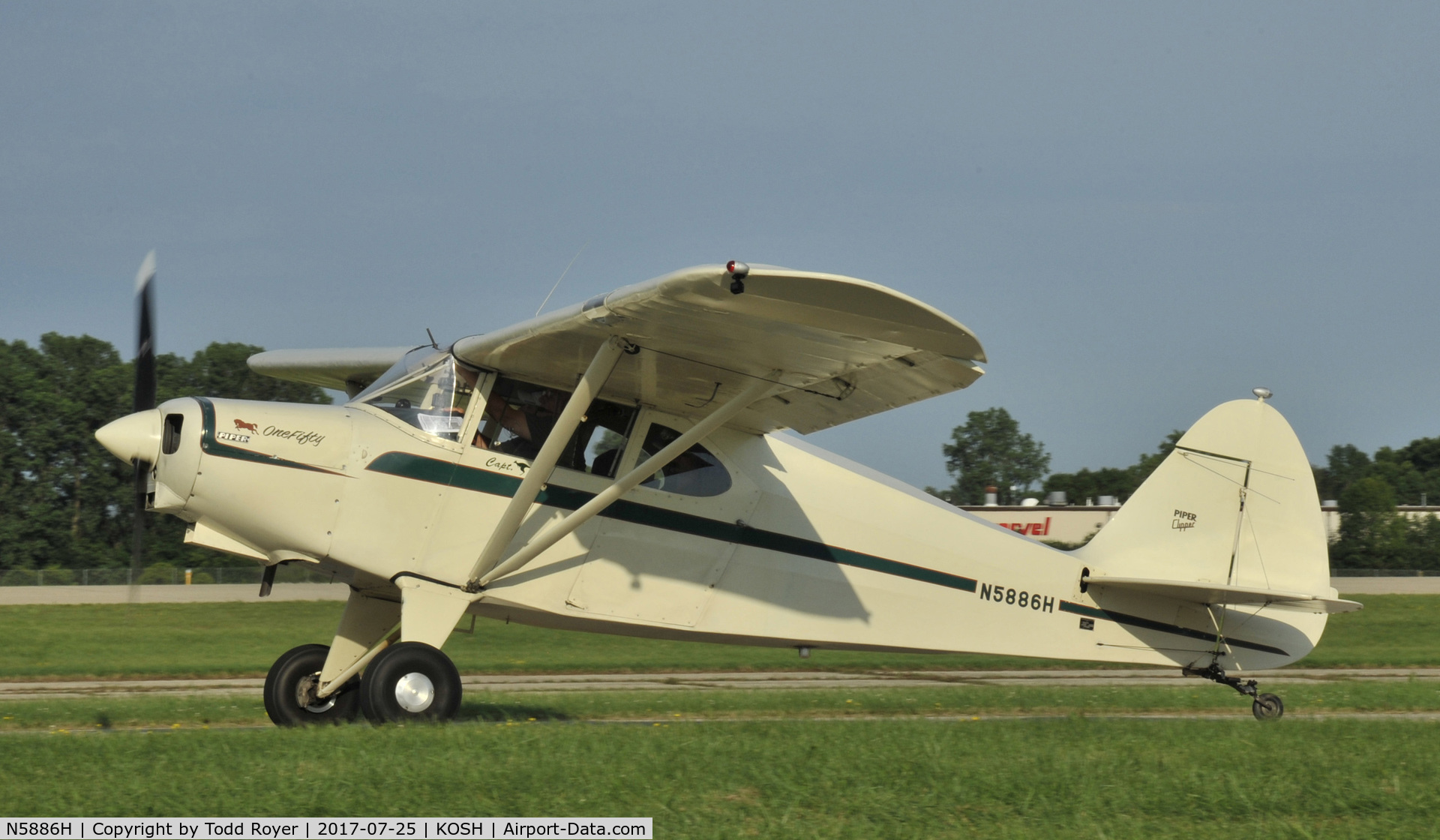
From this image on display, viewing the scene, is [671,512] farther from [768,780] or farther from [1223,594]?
[1223,594]

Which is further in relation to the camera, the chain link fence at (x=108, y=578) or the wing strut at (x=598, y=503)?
the chain link fence at (x=108, y=578)

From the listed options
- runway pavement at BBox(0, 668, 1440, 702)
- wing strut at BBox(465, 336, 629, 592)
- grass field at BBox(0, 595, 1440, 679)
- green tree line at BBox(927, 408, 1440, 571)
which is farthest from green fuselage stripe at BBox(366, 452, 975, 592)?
green tree line at BBox(927, 408, 1440, 571)

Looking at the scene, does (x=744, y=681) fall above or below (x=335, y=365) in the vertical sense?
below

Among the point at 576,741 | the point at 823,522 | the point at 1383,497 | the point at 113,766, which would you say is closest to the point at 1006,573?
the point at 823,522

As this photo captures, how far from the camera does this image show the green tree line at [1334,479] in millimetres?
60969

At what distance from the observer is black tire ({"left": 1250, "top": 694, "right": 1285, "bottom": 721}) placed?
10.0 metres

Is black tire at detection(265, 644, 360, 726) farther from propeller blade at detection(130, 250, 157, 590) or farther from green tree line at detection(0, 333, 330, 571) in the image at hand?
green tree line at detection(0, 333, 330, 571)

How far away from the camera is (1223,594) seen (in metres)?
10.2

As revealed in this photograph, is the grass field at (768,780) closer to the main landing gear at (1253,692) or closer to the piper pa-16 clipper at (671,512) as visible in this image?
the piper pa-16 clipper at (671,512)

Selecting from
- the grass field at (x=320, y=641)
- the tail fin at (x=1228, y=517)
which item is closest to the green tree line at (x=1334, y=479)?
the grass field at (x=320, y=641)

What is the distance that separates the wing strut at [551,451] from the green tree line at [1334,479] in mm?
60346

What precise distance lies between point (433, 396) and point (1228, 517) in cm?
715

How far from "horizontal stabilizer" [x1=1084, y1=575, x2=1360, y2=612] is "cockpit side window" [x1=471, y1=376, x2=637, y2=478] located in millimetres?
4517

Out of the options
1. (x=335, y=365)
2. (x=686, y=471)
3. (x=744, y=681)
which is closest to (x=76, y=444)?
(x=744, y=681)
